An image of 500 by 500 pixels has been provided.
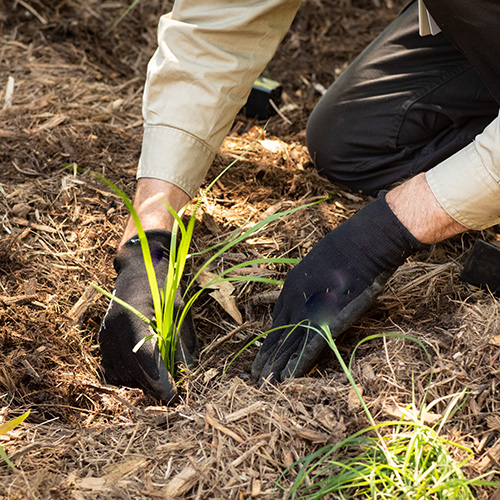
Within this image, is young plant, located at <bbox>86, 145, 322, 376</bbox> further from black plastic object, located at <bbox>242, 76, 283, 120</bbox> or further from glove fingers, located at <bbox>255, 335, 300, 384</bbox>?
black plastic object, located at <bbox>242, 76, 283, 120</bbox>

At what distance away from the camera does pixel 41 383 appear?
4.42 feet

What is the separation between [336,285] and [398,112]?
0.88 meters

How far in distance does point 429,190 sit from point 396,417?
579 millimetres

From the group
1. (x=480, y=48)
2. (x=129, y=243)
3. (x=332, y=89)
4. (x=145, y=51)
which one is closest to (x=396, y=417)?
(x=129, y=243)

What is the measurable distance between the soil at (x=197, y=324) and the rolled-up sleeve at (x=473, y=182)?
221 millimetres

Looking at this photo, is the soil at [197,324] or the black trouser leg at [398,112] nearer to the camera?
the soil at [197,324]

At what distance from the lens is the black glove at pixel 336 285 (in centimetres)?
132

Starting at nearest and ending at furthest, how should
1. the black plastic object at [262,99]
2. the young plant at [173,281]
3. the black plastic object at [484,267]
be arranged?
1. the young plant at [173,281]
2. the black plastic object at [484,267]
3. the black plastic object at [262,99]

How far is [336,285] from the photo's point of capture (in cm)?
136

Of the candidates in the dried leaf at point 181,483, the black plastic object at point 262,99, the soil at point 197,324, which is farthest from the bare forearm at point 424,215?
the black plastic object at point 262,99

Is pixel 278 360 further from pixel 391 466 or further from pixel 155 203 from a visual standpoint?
pixel 155 203

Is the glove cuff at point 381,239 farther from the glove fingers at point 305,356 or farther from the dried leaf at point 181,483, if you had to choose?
the dried leaf at point 181,483

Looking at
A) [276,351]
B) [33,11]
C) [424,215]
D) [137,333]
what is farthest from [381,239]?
[33,11]

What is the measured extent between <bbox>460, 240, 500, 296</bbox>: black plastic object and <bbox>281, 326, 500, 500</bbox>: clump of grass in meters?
0.44
